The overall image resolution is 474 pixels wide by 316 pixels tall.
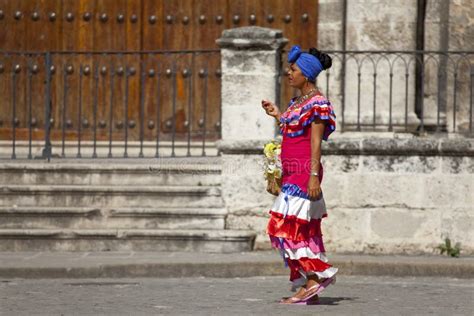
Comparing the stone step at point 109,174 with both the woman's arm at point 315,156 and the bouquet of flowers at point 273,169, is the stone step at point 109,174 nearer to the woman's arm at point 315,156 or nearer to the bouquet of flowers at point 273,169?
the bouquet of flowers at point 273,169

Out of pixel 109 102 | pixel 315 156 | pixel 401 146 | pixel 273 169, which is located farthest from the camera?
pixel 109 102

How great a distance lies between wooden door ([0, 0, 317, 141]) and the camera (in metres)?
17.6

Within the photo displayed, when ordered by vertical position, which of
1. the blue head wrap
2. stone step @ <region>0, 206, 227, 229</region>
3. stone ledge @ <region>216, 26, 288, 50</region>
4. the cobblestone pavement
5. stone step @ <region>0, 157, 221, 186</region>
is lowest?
the cobblestone pavement

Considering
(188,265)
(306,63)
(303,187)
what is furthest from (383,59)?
(303,187)

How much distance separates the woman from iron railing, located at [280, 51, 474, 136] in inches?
187

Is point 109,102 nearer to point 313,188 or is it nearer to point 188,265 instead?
point 188,265

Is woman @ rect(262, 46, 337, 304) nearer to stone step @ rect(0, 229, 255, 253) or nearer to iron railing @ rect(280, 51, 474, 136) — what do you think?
stone step @ rect(0, 229, 255, 253)

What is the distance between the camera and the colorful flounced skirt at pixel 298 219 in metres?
11.4

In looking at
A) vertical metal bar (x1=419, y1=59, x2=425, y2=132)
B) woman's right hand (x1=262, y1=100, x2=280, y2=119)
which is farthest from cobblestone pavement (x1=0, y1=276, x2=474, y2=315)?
vertical metal bar (x1=419, y1=59, x2=425, y2=132)

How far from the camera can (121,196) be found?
1496cm

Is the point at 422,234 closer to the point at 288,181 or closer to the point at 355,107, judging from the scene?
the point at 355,107

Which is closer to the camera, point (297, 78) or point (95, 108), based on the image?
point (297, 78)

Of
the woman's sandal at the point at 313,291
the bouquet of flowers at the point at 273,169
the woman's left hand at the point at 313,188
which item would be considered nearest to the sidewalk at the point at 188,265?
the bouquet of flowers at the point at 273,169

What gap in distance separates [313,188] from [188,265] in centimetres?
244
